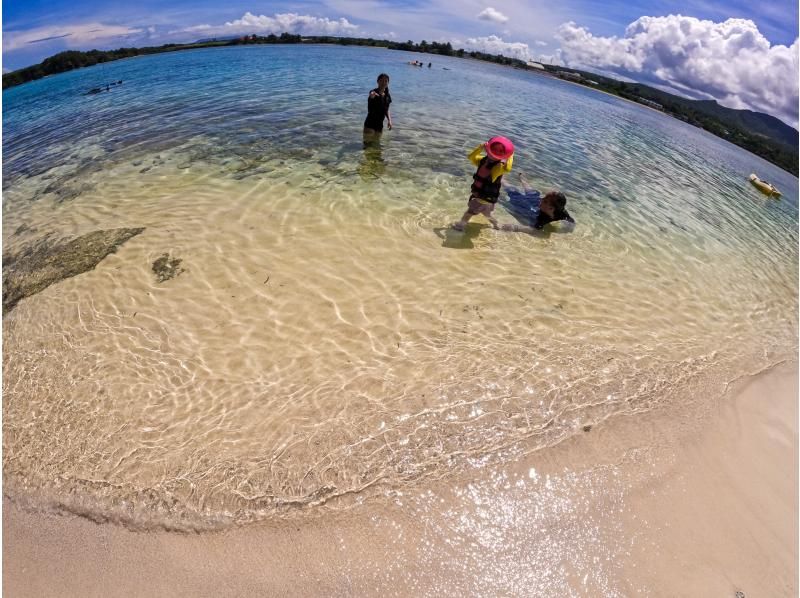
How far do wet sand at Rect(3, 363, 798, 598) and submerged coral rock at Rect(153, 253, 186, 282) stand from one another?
142 inches

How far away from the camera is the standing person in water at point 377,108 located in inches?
472

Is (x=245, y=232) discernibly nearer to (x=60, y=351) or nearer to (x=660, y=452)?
(x=60, y=351)

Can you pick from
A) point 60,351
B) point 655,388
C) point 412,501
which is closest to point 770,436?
point 655,388

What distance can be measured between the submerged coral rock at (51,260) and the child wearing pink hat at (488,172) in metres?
6.85

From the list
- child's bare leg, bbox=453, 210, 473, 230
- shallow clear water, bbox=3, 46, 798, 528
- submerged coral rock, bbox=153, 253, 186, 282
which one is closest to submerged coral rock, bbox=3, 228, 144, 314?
shallow clear water, bbox=3, 46, 798, 528

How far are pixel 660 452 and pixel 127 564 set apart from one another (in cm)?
534

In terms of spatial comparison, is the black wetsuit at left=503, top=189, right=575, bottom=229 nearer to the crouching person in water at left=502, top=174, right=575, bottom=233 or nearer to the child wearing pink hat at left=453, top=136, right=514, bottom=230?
the crouching person in water at left=502, top=174, right=575, bottom=233

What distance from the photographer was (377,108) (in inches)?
492

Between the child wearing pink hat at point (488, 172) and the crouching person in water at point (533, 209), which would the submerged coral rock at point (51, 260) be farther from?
the crouching person in water at point (533, 209)

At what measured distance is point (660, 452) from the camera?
14.2ft

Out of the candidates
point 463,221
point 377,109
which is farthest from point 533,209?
point 377,109

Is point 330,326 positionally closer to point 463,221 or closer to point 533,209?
point 463,221

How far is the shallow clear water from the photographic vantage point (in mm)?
3979

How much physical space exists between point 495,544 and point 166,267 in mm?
6504
